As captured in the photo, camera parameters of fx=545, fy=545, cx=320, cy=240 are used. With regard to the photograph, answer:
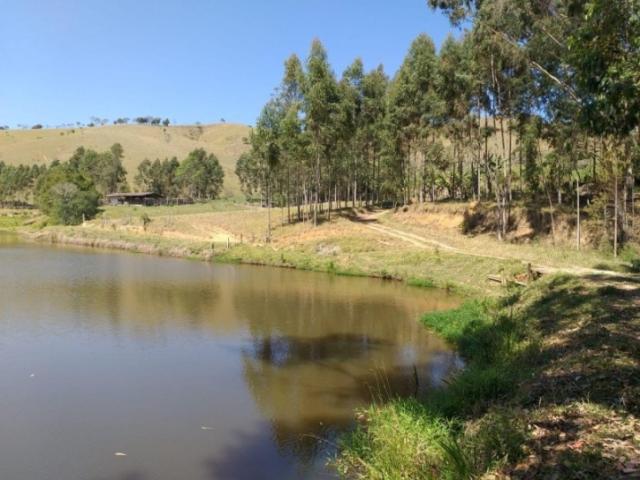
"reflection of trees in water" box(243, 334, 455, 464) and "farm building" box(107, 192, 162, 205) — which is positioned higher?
"farm building" box(107, 192, 162, 205)

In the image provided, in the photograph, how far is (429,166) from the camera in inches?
2078

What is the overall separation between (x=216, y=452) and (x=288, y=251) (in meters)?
35.2

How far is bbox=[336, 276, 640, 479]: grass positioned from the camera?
24.5ft

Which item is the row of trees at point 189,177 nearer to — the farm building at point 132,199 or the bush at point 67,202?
the farm building at point 132,199

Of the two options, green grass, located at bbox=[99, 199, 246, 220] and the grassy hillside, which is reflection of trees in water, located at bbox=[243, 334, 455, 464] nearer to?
green grass, located at bbox=[99, 199, 246, 220]

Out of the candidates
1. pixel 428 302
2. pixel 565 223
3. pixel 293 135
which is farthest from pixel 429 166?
pixel 428 302

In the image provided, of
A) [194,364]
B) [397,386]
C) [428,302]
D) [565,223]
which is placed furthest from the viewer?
[565,223]

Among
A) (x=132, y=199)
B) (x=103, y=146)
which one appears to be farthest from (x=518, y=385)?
(x=103, y=146)

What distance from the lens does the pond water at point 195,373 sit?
10.4 metres

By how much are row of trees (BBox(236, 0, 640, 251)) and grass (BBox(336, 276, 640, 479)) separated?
6438mm

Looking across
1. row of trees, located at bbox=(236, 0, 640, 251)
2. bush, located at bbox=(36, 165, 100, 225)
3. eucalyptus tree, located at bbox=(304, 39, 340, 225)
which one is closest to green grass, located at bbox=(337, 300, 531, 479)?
row of trees, located at bbox=(236, 0, 640, 251)

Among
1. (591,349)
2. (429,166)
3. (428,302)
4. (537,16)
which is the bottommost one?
(428,302)

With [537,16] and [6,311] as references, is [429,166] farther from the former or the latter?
[6,311]

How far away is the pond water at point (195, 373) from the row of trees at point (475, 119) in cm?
994
